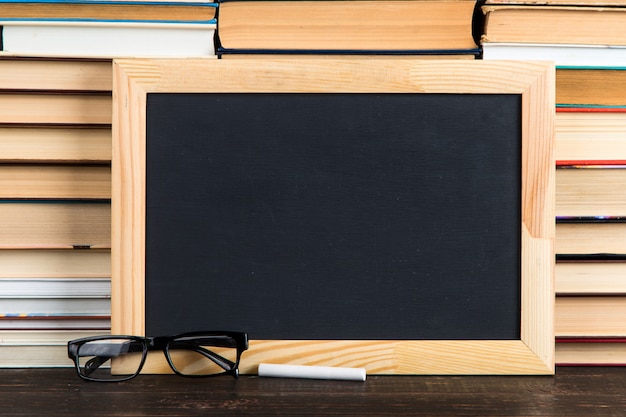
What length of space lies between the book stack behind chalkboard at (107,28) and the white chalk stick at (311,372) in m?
0.46

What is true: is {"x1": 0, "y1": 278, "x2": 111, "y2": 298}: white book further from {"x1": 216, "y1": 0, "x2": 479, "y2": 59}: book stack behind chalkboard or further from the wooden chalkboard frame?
{"x1": 216, "y1": 0, "x2": 479, "y2": 59}: book stack behind chalkboard

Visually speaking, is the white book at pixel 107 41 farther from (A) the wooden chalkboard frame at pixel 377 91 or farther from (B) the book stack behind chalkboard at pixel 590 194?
(B) the book stack behind chalkboard at pixel 590 194

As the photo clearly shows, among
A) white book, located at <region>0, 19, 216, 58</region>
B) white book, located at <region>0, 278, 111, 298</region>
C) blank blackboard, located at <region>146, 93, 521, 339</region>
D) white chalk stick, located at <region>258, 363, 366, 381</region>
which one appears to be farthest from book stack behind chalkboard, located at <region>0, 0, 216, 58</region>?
white chalk stick, located at <region>258, 363, 366, 381</region>

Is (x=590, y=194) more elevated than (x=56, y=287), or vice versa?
(x=590, y=194)

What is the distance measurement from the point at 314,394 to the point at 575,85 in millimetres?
584

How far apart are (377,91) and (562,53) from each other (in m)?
0.29

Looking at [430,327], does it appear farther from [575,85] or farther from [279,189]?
[575,85]

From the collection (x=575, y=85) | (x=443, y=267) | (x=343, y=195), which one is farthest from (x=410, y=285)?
(x=575, y=85)

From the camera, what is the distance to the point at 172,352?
2.93ft

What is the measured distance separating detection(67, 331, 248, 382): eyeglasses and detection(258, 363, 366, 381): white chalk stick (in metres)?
0.04

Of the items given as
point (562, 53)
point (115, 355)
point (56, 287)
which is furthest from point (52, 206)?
point (562, 53)

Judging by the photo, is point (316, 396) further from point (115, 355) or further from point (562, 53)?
point (562, 53)

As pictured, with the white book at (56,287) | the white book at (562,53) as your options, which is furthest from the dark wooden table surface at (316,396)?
the white book at (562,53)

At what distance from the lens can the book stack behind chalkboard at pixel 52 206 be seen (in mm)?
960
